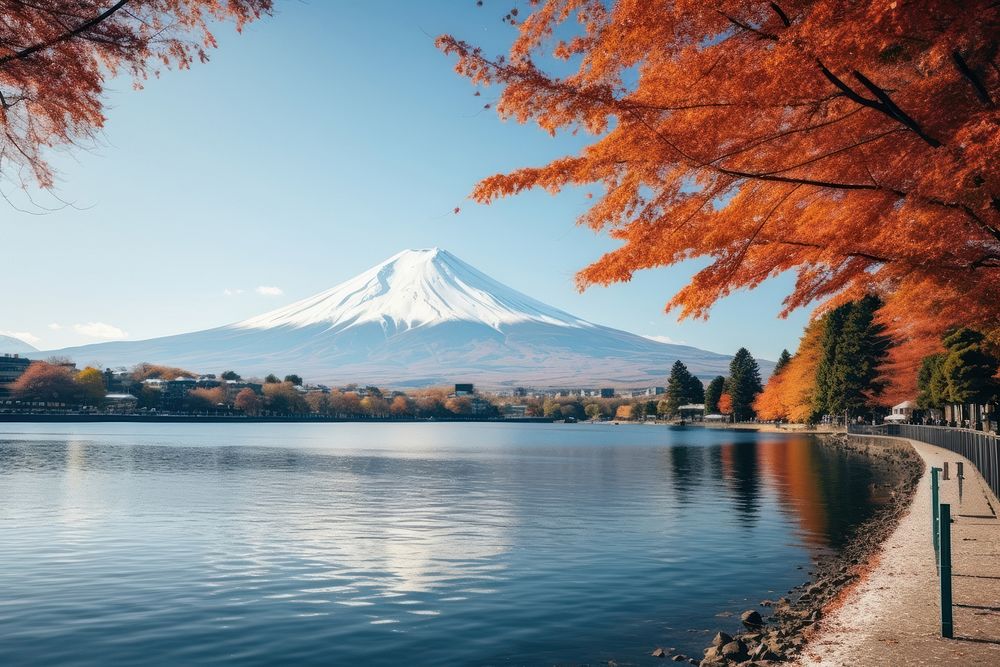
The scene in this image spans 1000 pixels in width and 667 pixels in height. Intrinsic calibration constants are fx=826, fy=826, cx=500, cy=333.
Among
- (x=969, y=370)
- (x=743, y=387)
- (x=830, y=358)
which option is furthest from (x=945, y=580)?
(x=743, y=387)

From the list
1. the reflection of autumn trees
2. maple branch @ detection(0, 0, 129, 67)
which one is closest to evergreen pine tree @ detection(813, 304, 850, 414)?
the reflection of autumn trees

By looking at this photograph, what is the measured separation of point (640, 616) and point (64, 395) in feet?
630

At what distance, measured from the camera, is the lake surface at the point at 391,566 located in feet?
42.4

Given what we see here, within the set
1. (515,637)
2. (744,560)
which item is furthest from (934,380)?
(515,637)

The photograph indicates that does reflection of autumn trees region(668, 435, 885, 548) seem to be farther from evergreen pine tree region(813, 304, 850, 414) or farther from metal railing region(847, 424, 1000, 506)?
evergreen pine tree region(813, 304, 850, 414)

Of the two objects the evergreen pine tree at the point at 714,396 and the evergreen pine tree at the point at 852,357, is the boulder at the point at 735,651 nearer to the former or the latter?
the evergreen pine tree at the point at 852,357

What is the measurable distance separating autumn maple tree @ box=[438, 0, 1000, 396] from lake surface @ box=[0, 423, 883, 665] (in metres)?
6.33

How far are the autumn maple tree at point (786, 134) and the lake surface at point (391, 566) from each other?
6.33 metres

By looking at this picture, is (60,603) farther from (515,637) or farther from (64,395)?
(64,395)

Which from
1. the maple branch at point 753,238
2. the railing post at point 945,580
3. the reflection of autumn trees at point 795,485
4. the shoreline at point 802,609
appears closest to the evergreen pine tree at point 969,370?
the reflection of autumn trees at point 795,485

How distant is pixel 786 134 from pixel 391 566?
13697mm

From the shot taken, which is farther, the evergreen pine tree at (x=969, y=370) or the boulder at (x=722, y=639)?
the evergreen pine tree at (x=969, y=370)

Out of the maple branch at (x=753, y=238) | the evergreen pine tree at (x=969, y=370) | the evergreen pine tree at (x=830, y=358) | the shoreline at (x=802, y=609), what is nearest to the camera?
the maple branch at (x=753, y=238)

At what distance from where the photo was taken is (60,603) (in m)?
15.3
